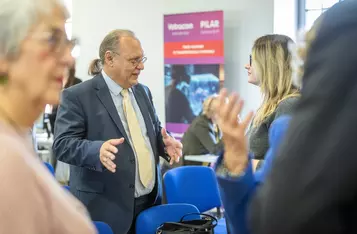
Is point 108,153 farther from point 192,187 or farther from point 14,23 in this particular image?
point 14,23

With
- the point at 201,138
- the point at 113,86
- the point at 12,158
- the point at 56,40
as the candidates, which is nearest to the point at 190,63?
the point at 201,138

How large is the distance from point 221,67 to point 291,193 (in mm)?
5467

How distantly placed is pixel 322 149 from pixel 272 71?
211cm

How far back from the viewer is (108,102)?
2.90 m

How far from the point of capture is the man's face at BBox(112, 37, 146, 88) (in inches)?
119

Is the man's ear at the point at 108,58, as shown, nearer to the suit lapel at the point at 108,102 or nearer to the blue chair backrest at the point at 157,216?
the suit lapel at the point at 108,102

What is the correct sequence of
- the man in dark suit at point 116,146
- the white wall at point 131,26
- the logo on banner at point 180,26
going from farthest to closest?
1. the white wall at point 131,26
2. the logo on banner at point 180,26
3. the man in dark suit at point 116,146

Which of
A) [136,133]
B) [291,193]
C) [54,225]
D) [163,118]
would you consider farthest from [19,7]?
[163,118]

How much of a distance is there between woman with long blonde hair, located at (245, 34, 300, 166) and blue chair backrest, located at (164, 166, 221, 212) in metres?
0.93

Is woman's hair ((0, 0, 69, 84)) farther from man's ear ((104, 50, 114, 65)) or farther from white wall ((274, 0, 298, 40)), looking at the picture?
white wall ((274, 0, 298, 40))

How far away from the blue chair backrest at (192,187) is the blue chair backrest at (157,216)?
399mm

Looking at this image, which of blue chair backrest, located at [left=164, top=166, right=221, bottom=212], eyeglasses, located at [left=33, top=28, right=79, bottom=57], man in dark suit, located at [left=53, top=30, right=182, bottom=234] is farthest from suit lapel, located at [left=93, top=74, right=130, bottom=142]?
eyeglasses, located at [left=33, top=28, right=79, bottom=57]

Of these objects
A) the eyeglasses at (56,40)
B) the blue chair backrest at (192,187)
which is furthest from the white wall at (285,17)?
the eyeglasses at (56,40)

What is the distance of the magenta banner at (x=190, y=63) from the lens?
19.8 ft
